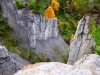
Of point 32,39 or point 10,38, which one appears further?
point 32,39

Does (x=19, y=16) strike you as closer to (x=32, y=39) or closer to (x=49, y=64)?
(x=32, y=39)

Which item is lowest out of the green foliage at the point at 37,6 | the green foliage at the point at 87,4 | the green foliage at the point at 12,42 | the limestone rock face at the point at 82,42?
the green foliage at the point at 12,42

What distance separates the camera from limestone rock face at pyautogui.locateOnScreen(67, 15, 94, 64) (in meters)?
23.4

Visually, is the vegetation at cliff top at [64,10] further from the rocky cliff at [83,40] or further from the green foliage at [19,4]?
the rocky cliff at [83,40]

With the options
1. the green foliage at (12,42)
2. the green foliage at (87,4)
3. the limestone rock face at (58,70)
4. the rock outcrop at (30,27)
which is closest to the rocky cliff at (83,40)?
the green foliage at (87,4)

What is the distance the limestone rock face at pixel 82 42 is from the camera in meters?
23.4

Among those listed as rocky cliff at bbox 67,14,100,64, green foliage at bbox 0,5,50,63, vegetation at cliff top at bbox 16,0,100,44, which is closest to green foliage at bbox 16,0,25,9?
vegetation at cliff top at bbox 16,0,100,44

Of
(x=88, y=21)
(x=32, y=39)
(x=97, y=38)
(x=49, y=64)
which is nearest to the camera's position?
(x=49, y=64)

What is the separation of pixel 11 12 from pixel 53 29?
323 inches

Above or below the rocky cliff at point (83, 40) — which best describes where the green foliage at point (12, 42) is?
below

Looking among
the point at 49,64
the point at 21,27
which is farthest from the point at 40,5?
the point at 49,64

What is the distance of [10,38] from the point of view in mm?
34094

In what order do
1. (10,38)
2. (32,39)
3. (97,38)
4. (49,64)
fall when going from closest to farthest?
(49,64) < (97,38) < (10,38) < (32,39)

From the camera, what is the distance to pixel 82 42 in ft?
80.2
